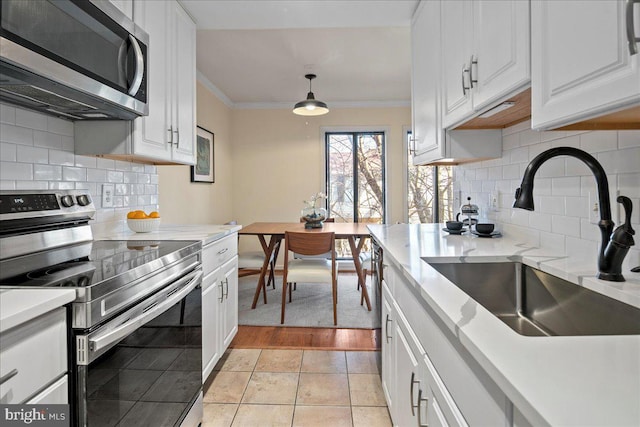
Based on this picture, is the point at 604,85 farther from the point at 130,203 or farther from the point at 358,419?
the point at 130,203

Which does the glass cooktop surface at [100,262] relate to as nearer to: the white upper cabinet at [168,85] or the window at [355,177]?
the white upper cabinet at [168,85]

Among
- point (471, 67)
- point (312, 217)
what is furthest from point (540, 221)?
point (312, 217)

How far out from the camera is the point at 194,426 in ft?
5.49

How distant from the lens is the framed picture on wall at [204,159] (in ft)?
12.8

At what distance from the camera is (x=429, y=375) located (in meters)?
0.99

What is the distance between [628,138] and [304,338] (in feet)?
7.89

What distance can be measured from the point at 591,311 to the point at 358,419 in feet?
4.20

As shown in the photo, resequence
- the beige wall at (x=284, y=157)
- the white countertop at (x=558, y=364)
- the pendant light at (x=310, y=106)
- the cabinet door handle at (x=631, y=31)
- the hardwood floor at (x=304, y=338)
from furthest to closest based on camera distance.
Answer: the beige wall at (x=284, y=157) < the pendant light at (x=310, y=106) < the hardwood floor at (x=304, y=338) < the cabinet door handle at (x=631, y=31) < the white countertop at (x=558, y=364)

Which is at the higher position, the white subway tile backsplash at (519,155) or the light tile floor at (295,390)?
the white subway tile backsplash at (519,155)

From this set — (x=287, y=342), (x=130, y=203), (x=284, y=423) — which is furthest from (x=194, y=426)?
(x=130, y=203)

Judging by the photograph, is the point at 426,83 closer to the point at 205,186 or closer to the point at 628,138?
the point at 628,138

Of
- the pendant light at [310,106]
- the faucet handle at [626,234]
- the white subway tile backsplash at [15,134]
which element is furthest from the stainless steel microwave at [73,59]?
the pendant light at [310,106]

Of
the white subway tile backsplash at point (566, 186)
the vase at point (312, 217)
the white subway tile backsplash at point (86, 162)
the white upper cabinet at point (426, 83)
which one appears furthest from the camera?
the vase at point (312, 217)

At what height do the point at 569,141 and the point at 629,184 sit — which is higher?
the point at 569,141
